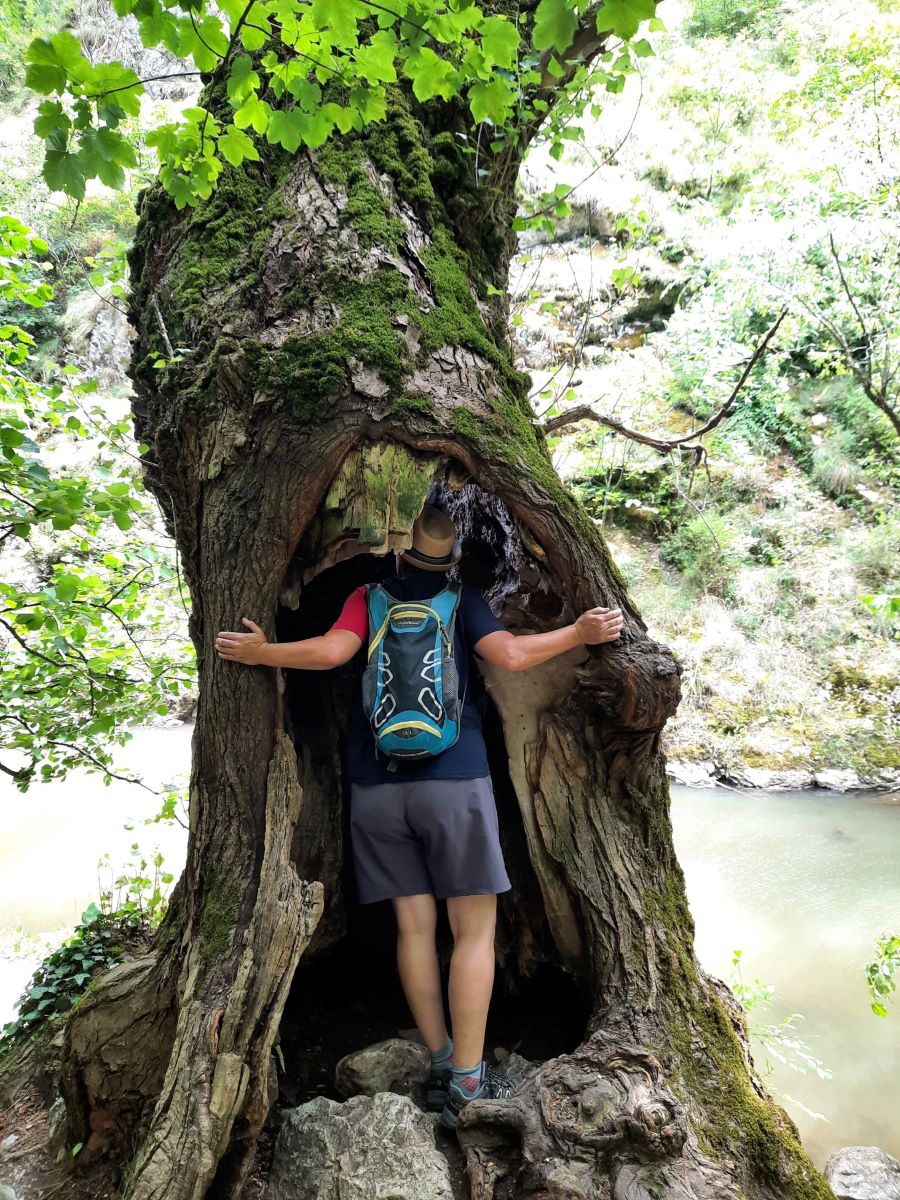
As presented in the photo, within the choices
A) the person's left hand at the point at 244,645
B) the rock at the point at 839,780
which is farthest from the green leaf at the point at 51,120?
the rock at the point at 839,780

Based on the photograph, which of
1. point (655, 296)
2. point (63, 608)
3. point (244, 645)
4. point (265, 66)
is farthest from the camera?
point (655, 296)

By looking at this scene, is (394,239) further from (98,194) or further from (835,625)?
(98,194)

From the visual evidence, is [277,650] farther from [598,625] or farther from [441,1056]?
[441,1056]

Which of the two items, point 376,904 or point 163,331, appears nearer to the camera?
point 163,331

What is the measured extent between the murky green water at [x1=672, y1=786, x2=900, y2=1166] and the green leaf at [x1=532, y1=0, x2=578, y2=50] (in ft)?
17.2

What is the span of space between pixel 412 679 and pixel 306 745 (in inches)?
29.0

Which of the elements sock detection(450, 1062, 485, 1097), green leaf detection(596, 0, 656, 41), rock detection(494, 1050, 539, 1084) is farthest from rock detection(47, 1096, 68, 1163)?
green leaf detection(596, 0, 656, 41)

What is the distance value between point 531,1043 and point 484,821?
107 centimetres

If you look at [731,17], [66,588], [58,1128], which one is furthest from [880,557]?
[731,17]

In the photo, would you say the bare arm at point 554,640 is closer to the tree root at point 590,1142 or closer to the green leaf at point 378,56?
the tree root at point 590,1142

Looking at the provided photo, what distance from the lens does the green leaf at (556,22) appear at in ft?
4.42

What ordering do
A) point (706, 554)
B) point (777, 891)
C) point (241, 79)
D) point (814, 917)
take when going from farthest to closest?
point (706, 554)
point (777, 891)
point (814, 917)
point (241, 79)

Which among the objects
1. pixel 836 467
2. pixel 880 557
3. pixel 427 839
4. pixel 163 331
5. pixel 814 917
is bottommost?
pixel 814 917

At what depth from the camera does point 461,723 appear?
2.47 metres
